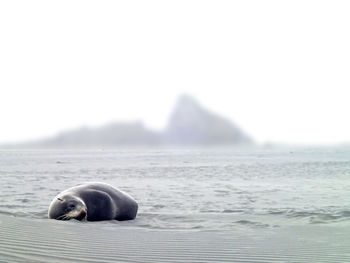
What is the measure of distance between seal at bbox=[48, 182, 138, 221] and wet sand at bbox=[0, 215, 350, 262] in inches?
26.1

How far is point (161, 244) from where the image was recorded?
6.29 m

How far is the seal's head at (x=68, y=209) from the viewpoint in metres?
8.48

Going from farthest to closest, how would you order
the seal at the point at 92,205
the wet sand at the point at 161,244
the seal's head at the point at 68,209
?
the seal at the point at 92,205
the seal's head at the point at 68,209
the wet sand at the point at 161,244

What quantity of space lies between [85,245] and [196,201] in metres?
5.79

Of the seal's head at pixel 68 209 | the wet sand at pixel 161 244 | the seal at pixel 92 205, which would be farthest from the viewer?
the seal at pixel 92 205

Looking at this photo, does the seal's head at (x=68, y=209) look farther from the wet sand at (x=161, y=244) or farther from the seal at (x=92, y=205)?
the wet sand at (x=161, y=244)

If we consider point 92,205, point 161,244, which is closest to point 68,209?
point 92,205

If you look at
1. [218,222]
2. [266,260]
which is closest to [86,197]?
[218,222]

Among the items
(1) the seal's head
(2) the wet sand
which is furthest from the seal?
(2) the wet sand

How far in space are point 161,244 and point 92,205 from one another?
120 inches

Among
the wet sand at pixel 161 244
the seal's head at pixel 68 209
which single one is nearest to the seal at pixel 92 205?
the seal's head at pixel 68 209

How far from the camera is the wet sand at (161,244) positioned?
545cm

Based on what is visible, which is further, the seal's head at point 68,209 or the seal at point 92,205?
the seal at point 92,205

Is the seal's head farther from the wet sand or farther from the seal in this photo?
the wet sand
